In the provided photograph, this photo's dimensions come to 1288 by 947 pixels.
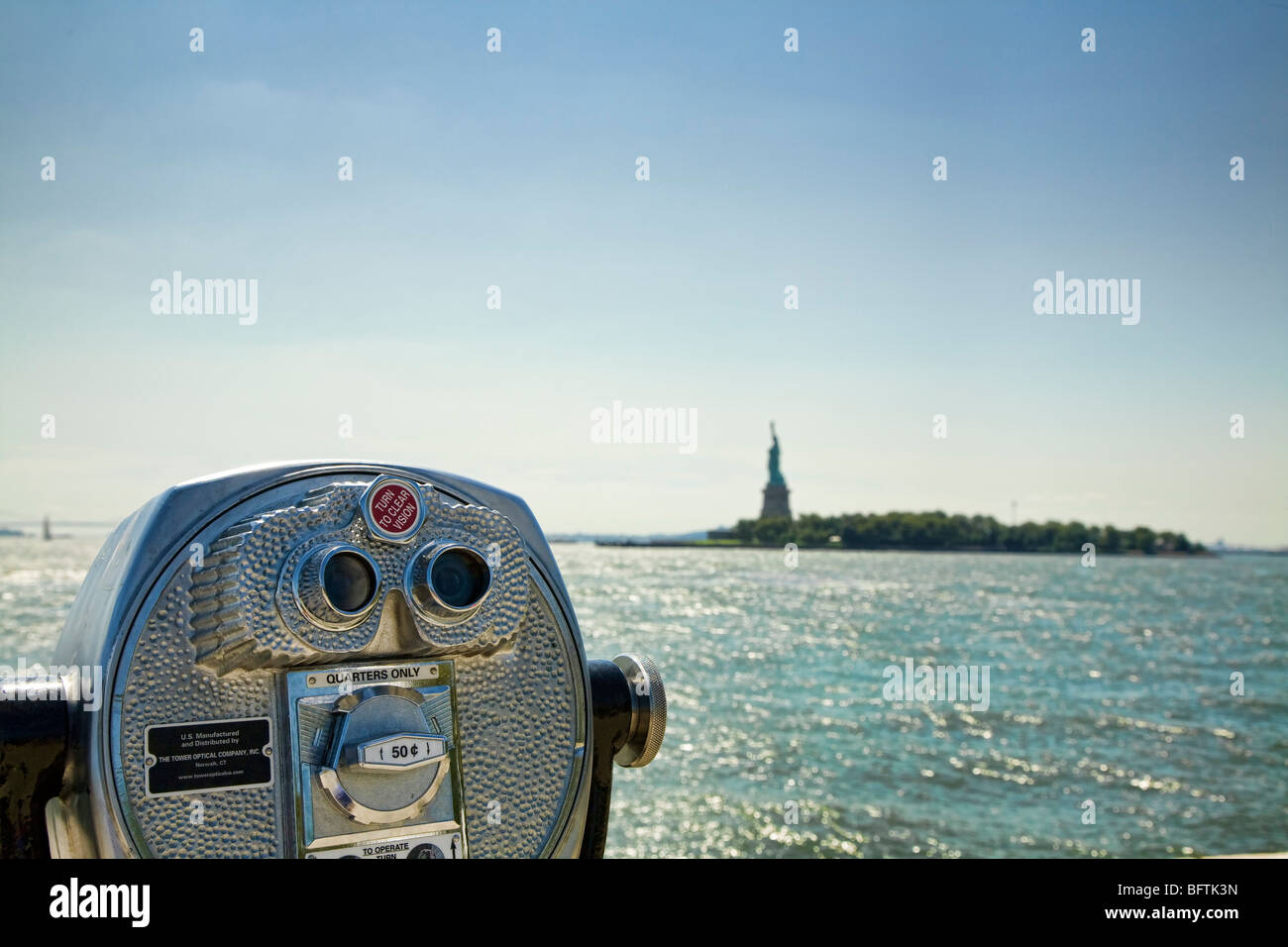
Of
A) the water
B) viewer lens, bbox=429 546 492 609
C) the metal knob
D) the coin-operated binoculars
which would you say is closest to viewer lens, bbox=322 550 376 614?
the coin-operated binoculars

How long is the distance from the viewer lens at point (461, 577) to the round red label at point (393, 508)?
82 mm

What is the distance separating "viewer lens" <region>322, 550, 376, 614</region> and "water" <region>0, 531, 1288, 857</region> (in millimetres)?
11196

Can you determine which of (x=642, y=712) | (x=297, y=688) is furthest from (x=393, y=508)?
(x=642, y=712)

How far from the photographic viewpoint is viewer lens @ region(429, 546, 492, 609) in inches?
79.6

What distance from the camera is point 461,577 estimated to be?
2051 millimetres

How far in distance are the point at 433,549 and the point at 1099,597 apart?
61.1 m

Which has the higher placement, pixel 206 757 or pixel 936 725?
pixel 206 757

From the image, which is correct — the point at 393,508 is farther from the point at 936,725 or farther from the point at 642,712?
the point at 936,725

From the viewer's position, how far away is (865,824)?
14.9 m

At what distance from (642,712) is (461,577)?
1.78 feet

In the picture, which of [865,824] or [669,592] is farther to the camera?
[669,592]

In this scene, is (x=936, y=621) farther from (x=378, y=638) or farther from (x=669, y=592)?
(x=378, y=638)
